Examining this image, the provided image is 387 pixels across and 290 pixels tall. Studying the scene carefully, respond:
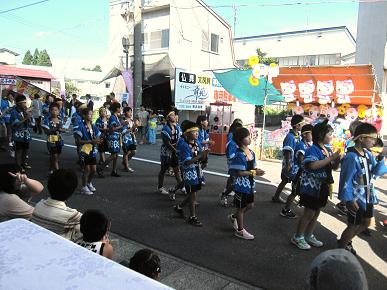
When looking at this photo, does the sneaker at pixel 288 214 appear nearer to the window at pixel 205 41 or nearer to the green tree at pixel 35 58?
the window at pixel 205 41

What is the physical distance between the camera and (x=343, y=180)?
4.18m

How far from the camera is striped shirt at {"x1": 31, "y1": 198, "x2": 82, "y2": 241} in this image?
2.74 m

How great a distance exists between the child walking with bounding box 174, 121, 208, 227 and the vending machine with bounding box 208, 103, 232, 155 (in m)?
6.96

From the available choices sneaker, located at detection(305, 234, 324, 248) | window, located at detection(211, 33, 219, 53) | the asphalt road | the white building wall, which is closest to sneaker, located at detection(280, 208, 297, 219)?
the asphalt road

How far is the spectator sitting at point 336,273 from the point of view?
1139mm

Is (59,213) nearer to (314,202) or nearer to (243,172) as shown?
(243,172)

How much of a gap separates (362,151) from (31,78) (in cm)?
3024

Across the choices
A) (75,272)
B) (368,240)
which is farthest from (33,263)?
(368,240)

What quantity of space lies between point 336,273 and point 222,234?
4096mm

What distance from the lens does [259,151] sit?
12.5 meters

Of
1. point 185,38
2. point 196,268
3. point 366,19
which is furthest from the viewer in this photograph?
point 185,38

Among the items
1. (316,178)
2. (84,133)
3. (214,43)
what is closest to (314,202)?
(316,178)

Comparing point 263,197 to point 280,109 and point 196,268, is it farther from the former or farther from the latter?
point 280,109

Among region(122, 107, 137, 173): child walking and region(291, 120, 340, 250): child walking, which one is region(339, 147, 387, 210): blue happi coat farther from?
region(122, 107, 137, 173): child walking
